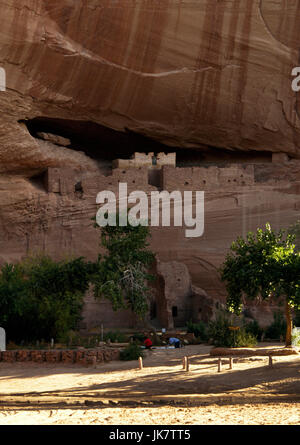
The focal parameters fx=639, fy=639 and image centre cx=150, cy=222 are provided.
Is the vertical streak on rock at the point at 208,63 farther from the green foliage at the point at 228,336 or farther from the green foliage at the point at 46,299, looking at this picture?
the green foliage at the point at 228,336

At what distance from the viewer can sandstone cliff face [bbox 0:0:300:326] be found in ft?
68.4

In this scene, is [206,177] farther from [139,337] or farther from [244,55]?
[139,337]

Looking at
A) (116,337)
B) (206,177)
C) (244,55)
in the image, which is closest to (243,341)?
(116,337)

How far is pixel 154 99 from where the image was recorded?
23.8 metres

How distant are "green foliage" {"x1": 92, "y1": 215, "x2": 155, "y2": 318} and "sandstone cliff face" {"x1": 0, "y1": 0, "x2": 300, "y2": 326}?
4.44 m

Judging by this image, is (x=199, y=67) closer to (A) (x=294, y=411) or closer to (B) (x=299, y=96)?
→ (B) (x=299, y=96)

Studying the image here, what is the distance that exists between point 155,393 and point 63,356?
4.36 m

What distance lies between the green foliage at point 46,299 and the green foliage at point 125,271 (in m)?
0.69

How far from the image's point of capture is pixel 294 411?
9.98m
